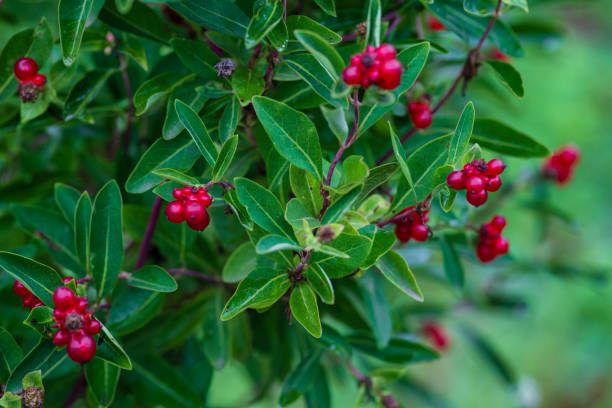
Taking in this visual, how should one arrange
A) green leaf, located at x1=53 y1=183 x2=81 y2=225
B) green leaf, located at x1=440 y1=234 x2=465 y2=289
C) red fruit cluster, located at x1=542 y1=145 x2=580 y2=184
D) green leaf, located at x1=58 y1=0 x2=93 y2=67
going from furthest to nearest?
red fruit cluster, located at x1=542 y1=145 x2=580 y2=184, green leaf, located at x1=440 y1=234 x2=465 y2=289, green leaf, located at x1=53 y1=183 x2=81 y2=225, green leaf, located at x1=58 y1=0 x2=93 y2=67

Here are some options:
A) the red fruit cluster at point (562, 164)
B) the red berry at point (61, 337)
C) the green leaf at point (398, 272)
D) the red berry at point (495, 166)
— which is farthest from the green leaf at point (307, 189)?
the red fruit cluster at point (562, 164)

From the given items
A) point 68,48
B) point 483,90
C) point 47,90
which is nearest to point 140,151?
point 47,90

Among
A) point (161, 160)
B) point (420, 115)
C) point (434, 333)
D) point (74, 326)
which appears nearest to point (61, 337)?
point (74, 326)

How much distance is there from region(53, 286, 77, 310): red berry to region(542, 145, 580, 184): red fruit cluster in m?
1.20

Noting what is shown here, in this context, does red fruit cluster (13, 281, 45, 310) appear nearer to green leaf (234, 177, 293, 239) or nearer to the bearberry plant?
the bearberry plant

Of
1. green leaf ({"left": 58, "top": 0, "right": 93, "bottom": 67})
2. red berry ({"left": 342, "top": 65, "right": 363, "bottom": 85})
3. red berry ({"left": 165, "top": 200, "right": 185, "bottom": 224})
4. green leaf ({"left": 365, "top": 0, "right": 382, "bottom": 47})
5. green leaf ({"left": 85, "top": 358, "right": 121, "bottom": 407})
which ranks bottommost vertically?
green leaf ({"left": 85, "top": 358, "right": 121, "bottom": 407})

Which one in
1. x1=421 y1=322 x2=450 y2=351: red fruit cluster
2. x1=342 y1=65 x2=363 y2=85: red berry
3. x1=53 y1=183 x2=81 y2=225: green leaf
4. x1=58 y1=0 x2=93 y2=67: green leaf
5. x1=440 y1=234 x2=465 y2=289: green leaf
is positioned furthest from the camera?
x1=421 y1=322 x2=450 y2=351: red fruit cluster

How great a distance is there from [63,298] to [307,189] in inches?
12.2

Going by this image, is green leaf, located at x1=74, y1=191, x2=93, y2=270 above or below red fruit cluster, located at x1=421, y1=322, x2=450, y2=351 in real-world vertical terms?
above

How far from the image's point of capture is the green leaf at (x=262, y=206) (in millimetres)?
704

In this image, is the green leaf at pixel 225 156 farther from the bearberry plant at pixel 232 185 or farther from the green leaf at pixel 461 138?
the green leaf at pixel 461 138

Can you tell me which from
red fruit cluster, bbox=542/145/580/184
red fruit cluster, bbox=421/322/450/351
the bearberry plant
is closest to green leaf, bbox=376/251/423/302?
the bearberry plant

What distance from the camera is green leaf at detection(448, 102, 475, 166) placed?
0.74 metres

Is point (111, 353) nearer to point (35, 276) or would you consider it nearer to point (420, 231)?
point (35, 276)
